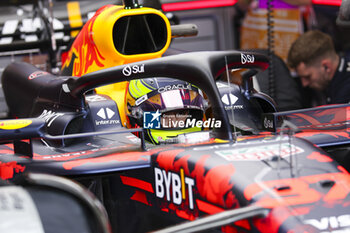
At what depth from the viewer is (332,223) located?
1442 mm

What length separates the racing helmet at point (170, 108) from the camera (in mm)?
2221

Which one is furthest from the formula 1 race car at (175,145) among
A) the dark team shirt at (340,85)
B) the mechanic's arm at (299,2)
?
the mechanic's arm at (299,2)

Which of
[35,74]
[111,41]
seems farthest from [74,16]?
[111,41]

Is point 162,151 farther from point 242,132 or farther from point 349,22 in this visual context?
point 349,22

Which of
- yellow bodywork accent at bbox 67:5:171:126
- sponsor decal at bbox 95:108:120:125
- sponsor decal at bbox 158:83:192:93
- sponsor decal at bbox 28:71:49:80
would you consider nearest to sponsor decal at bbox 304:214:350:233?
sponsor decal at bbox 158:83:192:93

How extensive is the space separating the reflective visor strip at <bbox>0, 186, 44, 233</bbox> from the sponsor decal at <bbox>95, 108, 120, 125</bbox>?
3.21 ft

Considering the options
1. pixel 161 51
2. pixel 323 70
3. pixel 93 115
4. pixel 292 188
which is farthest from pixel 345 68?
pixel 292 188

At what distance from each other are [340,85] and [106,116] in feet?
5.17

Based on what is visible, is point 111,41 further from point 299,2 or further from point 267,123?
point 299,2

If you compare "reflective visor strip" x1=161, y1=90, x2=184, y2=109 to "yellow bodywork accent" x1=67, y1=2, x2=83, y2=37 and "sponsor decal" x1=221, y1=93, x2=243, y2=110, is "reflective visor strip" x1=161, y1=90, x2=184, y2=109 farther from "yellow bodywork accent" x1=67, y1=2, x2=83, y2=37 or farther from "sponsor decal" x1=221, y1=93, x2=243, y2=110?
"yellow bodywork accent" x1=67, y1=2, x2=83, y2=37

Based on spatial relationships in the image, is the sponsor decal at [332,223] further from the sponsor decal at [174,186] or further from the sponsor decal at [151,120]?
the sponsor decal at [151,120]

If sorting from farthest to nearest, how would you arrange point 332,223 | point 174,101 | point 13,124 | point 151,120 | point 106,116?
1. point 106,116
2. point 174,101
3. point 151,120
4. point 13,124
5. point 332,223

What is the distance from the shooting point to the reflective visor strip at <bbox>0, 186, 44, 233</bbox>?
4.08 feet

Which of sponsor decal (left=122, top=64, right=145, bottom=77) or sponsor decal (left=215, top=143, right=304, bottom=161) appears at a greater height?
sponsor decal (left=122, top=64, right=145, bottom=77)
